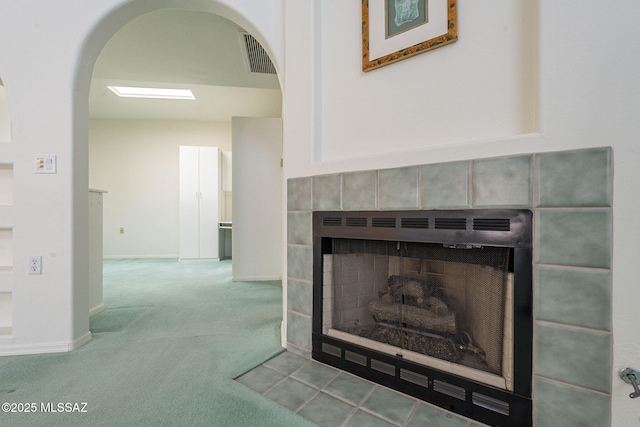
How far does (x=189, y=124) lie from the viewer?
5984 mm

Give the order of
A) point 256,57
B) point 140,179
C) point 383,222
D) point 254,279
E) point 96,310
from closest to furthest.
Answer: point 383,222 < point 96,310 < point 256,57 < point 254,279 < point 140,179

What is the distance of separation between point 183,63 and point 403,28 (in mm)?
2847

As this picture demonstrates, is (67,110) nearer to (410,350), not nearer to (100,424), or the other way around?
(100,424)

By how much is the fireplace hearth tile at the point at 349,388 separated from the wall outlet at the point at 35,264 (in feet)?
6.14

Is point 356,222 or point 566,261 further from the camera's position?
point 356,222

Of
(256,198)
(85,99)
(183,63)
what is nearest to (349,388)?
(85,99)

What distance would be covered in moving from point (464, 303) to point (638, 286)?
534 mm

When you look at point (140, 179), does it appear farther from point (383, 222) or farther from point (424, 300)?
point (424, 300)

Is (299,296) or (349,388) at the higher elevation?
(299,296)

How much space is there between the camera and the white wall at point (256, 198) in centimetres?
370

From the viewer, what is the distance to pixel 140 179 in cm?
588

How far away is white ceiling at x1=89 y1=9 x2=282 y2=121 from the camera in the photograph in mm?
2582

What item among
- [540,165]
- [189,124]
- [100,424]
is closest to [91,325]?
[100,424]

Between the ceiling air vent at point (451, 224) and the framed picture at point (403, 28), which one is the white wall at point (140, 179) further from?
the ceiling air vent at point (451, 224)
